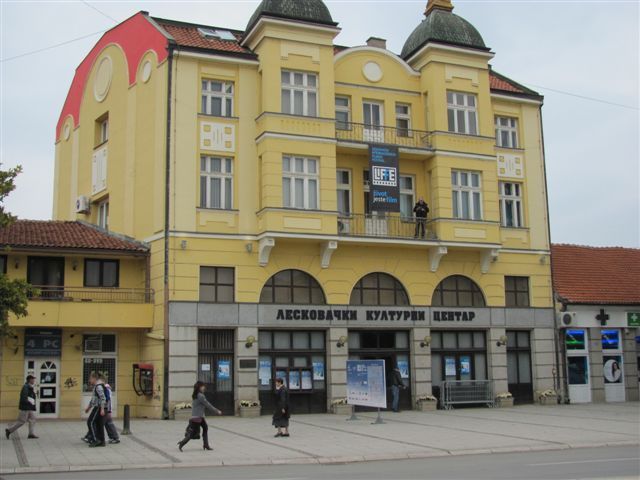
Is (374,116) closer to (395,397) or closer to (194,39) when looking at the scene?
(194,39)

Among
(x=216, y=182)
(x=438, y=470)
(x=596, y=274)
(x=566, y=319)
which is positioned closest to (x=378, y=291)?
(x=216, y=182)

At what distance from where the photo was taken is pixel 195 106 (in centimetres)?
2783

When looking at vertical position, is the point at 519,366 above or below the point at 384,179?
below

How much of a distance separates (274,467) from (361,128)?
56.2 ft

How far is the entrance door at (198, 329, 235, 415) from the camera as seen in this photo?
26.7 m

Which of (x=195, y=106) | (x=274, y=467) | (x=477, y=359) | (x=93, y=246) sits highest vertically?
(x=195, y=106)

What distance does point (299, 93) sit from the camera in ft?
93.8

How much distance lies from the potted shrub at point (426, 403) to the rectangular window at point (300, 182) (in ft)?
26.5

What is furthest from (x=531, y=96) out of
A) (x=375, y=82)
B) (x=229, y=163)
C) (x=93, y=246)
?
(x=93, y=246)

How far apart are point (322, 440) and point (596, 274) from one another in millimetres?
19481

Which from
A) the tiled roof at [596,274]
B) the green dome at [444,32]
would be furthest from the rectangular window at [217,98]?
the tiled roof at [596,274]

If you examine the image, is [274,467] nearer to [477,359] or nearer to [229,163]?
[229,163]

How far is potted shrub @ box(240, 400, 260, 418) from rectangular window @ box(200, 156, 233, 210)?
265 inches

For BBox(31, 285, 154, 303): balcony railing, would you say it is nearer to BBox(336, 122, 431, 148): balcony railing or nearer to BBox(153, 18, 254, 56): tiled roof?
BBox(153, 18, 254, 56): tiled roof
